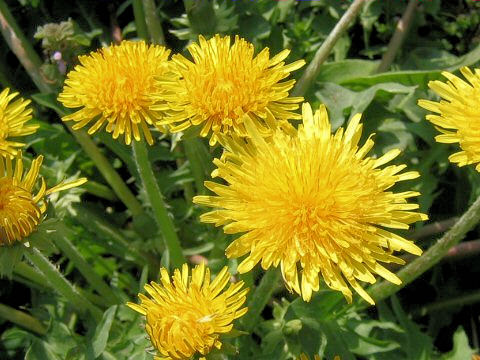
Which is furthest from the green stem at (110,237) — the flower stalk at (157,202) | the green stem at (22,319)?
the green stem at (22,319)

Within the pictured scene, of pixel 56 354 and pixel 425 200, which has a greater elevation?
pixel 56 354

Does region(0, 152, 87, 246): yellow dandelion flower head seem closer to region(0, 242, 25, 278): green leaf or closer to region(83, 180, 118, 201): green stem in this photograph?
region(0, 242, 25, 278): green leaf

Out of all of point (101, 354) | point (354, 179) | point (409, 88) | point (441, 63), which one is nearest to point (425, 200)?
point (409, 88)

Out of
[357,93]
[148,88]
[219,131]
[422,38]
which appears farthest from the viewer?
[422,38]

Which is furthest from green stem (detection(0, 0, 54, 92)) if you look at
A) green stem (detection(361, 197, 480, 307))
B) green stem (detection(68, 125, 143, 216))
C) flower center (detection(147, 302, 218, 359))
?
green stem (detection(361, 197, 480, 307))

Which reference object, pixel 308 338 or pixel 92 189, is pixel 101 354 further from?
pixel 92 189

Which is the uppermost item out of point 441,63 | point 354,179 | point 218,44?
point 218,44
